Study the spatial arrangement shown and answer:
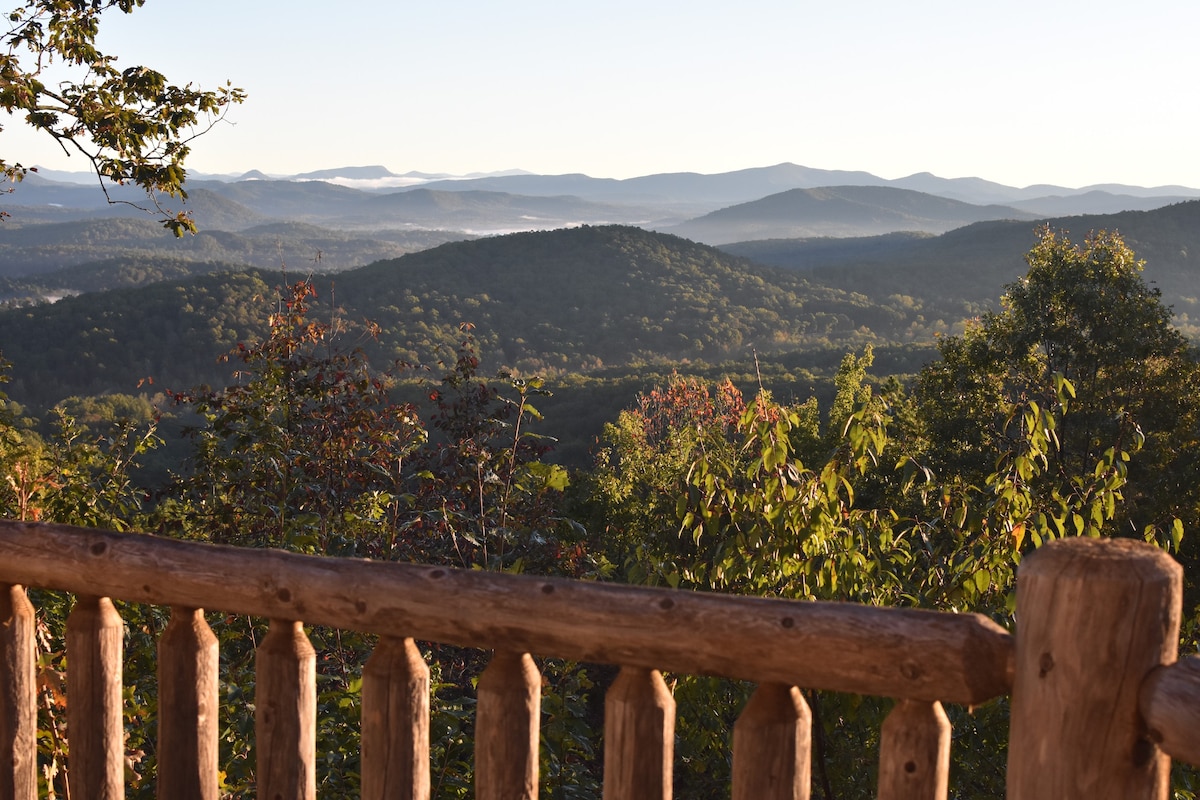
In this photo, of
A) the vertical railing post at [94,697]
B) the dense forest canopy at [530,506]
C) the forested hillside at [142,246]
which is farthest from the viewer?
the forested hillside at [142,246]

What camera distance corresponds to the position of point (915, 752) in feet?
3.48

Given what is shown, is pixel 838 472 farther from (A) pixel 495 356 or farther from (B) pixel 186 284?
(B) pixel 186 284

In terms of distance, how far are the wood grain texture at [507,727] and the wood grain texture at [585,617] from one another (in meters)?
0.04

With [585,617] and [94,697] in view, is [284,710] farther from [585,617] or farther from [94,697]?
[585,617]

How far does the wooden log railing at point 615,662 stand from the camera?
0.95m

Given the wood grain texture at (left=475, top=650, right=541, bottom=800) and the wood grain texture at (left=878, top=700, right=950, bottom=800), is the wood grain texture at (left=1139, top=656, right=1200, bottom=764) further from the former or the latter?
the wood grain texture at (left=475, top=650, right=541, bottom=800)

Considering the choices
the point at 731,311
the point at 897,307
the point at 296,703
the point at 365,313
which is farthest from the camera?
the point at 897,307

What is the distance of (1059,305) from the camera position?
18141 mm

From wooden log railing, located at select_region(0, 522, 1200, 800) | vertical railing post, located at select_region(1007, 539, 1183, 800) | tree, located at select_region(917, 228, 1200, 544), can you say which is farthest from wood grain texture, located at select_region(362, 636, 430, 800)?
tree, located at select_region(917, 228, 1200, 544)

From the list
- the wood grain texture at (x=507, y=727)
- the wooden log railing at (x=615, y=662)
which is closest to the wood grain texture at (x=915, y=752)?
the wooden log railing at (x=615, y=662)

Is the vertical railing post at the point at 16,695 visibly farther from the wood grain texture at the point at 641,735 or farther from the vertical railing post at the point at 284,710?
the wood grain texture at the point at 641,735

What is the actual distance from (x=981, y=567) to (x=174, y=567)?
75.8 inches

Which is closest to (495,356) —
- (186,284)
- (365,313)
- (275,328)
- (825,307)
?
(365,313)

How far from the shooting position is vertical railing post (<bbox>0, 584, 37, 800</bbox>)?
58.7 inches
